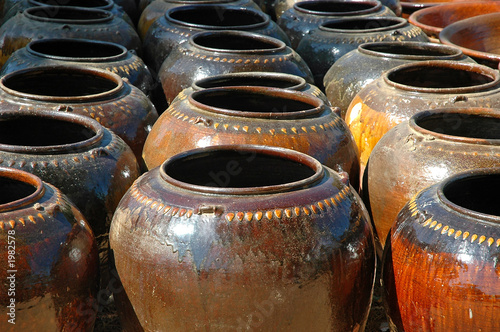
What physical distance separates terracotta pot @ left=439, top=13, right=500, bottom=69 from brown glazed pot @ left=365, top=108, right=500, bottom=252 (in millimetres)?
2653

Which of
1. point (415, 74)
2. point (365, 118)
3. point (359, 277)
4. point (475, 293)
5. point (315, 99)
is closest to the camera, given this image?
point (475, 293)

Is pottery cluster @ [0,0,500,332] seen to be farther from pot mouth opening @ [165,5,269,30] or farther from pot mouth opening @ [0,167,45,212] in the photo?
pot mouth opening @ [165,5,269,30]

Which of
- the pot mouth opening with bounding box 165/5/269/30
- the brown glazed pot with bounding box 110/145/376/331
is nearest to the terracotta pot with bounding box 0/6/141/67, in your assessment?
the pot mouth opening with bounding box 165/5/269/30

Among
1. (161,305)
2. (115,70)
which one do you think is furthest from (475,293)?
(115,70)

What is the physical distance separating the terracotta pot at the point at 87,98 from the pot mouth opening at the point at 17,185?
75cm

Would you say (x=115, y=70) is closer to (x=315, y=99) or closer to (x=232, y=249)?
(x=315, y=99)

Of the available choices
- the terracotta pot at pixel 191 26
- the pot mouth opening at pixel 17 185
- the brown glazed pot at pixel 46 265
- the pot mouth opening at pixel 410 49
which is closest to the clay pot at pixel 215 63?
the terracotta pot at pixel 191 26

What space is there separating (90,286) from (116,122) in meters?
1.39

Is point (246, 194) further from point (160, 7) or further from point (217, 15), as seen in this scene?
point (160, 7)

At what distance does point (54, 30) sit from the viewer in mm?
5289

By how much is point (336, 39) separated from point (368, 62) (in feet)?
2.95

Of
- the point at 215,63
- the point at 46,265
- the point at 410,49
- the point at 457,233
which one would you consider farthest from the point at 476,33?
the point at 46,265

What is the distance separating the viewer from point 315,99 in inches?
145

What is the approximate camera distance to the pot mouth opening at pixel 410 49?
15.9 ft
